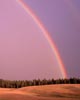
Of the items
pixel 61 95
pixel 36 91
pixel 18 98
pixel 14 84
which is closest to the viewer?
pixel 18 98

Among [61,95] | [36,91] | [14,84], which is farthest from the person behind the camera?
[14,84]

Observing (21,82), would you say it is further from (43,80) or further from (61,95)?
(61,95)

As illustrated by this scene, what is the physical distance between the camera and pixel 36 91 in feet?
88.7

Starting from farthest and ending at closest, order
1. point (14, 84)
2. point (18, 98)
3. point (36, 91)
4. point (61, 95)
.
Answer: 1. point (14, 84)
2. point (36, 91)
3. point (61, 95)
4. point (18, 98)

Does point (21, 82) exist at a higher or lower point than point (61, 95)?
higher

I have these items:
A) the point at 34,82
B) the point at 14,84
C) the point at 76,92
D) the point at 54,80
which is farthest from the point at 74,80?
the point at 76,92

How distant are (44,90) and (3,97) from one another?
25.2 feet

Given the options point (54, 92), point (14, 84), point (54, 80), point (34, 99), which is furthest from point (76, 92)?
point (54, 80)

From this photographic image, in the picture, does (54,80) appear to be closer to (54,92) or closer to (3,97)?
(54,92)

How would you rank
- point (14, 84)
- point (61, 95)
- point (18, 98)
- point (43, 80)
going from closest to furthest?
point (18, 98)
point (61, 95)
point (14, 84)
point (43, 80)

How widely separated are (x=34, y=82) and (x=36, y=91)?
90.5ft

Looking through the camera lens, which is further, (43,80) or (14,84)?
(43,80)

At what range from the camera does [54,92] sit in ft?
85.3

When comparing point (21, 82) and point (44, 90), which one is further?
point (21, 82)
